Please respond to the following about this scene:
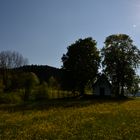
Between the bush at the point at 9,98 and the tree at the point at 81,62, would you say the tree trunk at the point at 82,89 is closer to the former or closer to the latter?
the tree at the point at 81,62

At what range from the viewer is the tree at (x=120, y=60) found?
94.8 m

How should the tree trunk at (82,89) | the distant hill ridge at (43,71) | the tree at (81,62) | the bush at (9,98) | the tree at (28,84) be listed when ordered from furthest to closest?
the distant hill ridge at (43,71) → the tree at (28,84) → the tree trunk at (82,89) → the tree at (81,62) → the bush at (9,98)

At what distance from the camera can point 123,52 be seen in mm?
97688

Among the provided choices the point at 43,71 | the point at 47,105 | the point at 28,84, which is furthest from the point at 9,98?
the point at 43,71

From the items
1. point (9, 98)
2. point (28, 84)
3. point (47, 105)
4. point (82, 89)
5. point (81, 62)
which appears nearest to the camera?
point (47, 105)

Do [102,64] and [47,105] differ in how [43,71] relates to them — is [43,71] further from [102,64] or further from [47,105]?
[47,105]

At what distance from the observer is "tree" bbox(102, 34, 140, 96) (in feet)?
311

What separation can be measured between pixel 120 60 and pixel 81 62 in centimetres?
931

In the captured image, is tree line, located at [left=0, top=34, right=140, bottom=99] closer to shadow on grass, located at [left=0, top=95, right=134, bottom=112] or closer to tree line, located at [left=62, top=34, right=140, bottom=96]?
tree line, located at [left=62, top=34, right=140, bottom=96]

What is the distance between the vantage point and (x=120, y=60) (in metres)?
96.4

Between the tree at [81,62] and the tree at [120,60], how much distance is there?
9.79ft

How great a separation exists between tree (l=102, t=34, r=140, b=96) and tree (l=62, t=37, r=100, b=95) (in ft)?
9.79

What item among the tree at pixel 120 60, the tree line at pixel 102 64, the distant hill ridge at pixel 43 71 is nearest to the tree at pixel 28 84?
the tree line at pixel 102 64

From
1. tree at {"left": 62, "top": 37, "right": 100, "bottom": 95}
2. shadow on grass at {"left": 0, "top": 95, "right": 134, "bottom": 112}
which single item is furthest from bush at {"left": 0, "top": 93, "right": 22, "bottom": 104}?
tree at {"left": 62, "top": 37, "right": 100, "bottom": 95}
